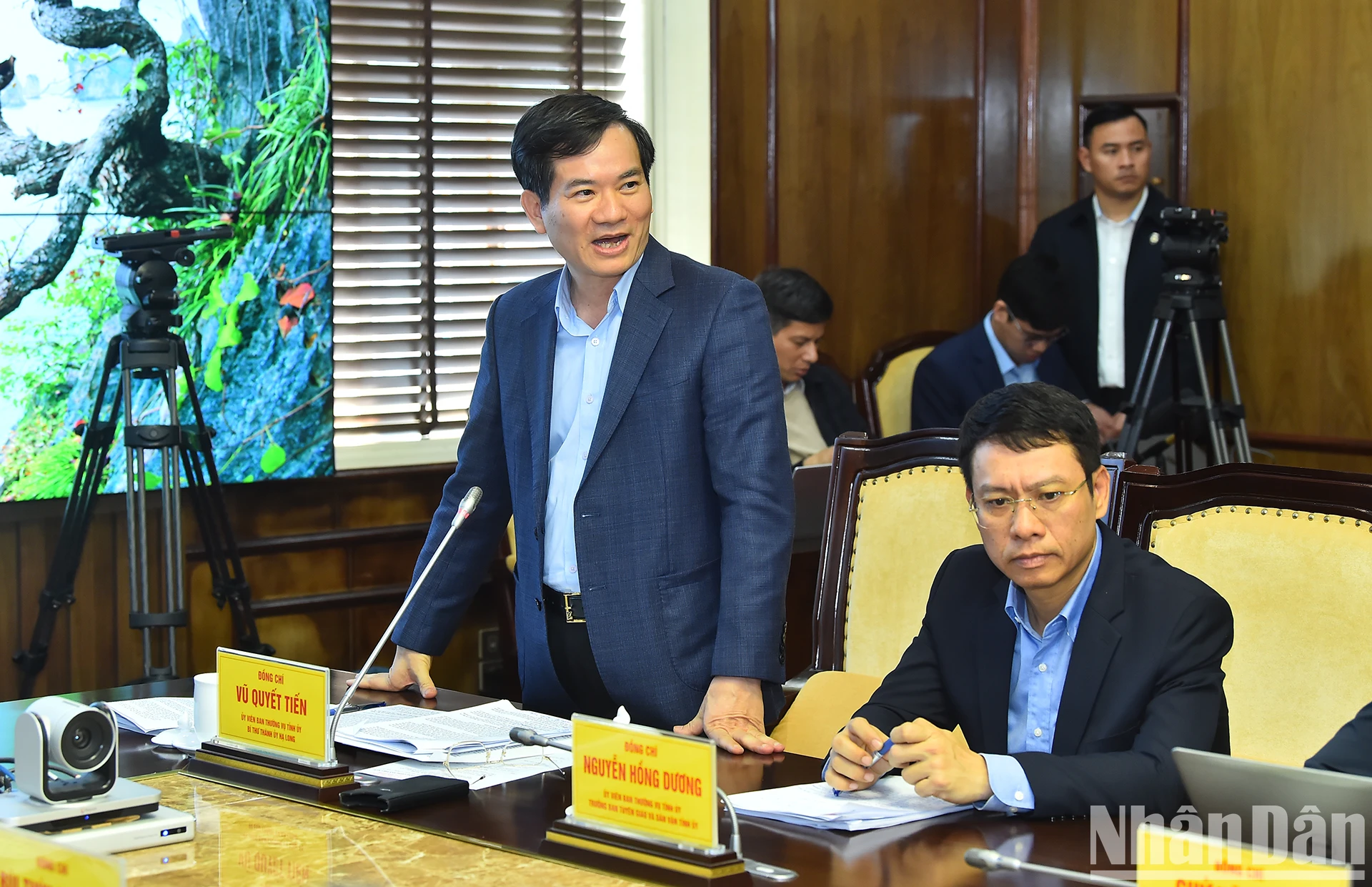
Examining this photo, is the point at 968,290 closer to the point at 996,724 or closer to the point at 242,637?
the point at 242,637

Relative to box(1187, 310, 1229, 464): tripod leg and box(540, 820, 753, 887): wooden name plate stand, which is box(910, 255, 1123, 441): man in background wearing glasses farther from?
box(540, 820, 753, 887): wooden name plate stand

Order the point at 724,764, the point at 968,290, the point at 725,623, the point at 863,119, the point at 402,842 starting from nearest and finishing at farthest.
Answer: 1. the point at 402,842
2. the point at 724,764
3. the point at 725,623
4. the point at 863,119
5. the point at 968,290

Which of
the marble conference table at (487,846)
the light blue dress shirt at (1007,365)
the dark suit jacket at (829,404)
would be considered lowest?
the marble conference table at (487,846)

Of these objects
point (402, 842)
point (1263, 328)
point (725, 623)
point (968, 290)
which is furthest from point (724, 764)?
point (968, 290)

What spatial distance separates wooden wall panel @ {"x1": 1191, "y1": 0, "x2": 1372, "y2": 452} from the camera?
3951mm

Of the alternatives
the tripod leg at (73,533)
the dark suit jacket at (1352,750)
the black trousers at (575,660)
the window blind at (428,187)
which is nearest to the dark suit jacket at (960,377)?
the window blind at (428,187)

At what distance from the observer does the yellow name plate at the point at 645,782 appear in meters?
1.31

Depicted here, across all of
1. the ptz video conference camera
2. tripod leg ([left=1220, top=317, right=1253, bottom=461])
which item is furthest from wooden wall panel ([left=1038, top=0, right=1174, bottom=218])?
the ptz video conference camera

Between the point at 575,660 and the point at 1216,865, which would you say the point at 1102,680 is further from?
the point at 575,660

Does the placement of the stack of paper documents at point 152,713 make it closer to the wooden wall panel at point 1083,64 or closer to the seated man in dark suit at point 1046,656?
the seated man in dark suit at point 1046,656

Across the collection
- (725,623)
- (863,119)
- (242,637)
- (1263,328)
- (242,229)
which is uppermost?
(863,119)

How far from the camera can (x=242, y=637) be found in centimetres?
339

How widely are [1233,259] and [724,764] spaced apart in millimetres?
3134

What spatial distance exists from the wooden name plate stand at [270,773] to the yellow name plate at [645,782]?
336 mm
